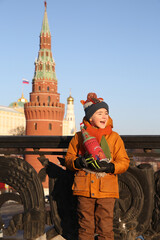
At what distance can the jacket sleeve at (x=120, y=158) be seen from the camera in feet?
6.98

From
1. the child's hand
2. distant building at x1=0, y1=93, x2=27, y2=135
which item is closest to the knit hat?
the child's hand

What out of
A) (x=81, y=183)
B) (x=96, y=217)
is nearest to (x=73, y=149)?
(x=81, y=183)

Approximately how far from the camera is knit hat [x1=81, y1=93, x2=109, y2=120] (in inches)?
92.0

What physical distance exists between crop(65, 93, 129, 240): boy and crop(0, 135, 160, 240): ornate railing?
0.62 feet

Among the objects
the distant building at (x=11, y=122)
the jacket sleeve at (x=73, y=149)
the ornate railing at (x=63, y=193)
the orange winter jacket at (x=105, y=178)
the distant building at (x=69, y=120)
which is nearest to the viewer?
the orange winter jacket at (x=105, y=178)

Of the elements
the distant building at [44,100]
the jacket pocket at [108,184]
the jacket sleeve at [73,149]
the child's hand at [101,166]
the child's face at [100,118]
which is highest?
the distant building at [44,100]

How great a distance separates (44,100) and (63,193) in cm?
3793

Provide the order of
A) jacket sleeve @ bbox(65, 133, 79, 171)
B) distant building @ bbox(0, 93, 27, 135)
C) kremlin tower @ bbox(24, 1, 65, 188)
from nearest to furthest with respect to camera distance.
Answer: jacket sleeve @ bbox(65, 133, 79, 171)
kremlin tower @ bbox(24, 1, 65, 188)
distant building @ bbox(0, 93, 27, 135)

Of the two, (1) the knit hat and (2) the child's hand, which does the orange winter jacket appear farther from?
(1) the knit hat

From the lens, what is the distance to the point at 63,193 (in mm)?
2535

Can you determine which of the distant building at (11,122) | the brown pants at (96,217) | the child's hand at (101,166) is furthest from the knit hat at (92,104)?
the distant building at (11,122)

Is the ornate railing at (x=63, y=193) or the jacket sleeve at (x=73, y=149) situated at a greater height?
the jacket sleeve at (x=73, y=149)

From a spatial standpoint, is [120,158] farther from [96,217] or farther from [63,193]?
[63,193]

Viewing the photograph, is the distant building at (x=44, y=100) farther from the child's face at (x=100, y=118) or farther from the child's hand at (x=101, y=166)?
the child's hand at (x=101, y=166)
